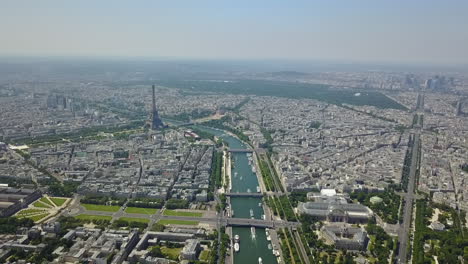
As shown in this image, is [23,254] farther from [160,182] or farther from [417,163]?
[417,163]

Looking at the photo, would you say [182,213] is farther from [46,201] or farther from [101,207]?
[46,201]

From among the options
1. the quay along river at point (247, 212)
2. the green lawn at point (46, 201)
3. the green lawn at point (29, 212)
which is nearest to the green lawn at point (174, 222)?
the quay along river at point (247, 212)

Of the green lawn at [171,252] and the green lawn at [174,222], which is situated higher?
the green lawn at [174,222]

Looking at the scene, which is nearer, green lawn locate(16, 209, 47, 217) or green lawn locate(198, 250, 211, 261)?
green lawn locate(198, 250, 211, 261)

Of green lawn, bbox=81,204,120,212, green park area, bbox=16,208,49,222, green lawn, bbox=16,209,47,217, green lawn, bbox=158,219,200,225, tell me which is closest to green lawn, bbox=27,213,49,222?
green park area, bbox=16,208,49,222

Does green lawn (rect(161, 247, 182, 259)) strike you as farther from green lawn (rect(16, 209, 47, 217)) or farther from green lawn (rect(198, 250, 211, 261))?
green lawn (rect(16, 209, 47, 217))

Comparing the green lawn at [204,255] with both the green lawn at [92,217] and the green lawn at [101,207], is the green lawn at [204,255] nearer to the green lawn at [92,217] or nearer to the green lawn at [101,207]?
the green lawn at [92,217]

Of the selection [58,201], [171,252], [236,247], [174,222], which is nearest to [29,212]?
[58,201]
